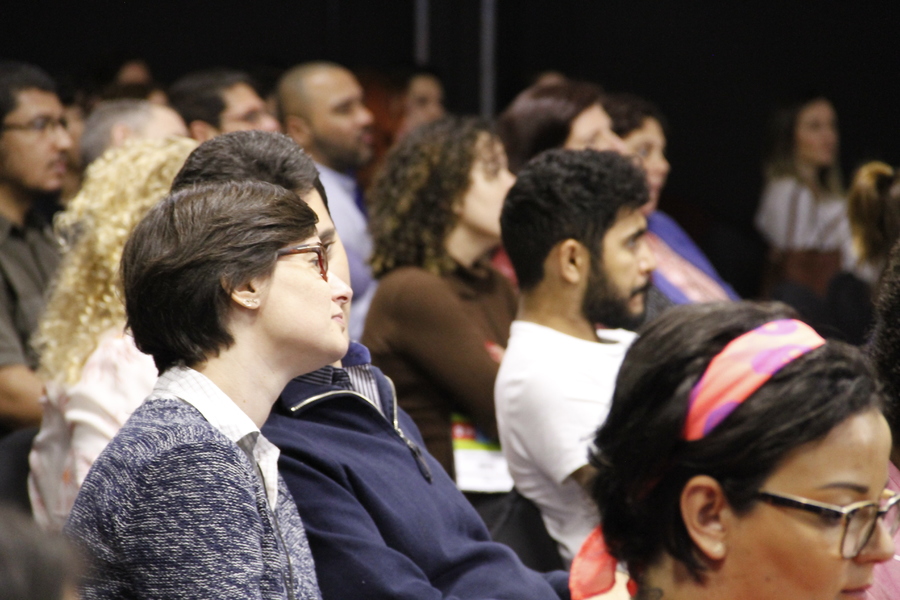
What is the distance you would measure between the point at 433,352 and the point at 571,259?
0.49 m

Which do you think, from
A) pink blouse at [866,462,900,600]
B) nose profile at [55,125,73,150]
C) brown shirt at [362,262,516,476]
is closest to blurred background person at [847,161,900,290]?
brown shirt at [362,262,516,476]

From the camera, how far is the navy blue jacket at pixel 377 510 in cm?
141

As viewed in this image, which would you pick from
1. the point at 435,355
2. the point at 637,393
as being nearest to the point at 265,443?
the point at 637,393

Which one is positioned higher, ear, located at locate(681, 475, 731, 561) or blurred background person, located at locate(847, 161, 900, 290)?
ear, located at locate(681, 475, 731, 561)

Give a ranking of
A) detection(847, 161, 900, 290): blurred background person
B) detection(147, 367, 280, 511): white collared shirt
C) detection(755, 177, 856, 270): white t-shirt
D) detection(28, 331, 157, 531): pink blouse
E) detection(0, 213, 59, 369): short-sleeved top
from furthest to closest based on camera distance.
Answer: detection(755, 177, 856, 270): white t-shirt < detection(847, 161, 900, 290): blurred background person < detection(0, 213, 59, 369): short-sleeved top < detection(28, 331, 157, 531): pink blouse < detection(147, 367, 280, 511): white collared shirt

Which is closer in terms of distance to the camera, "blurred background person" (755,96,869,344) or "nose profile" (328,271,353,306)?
"nose profile" (328,271,353,306)

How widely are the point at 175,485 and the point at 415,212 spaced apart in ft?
5.98

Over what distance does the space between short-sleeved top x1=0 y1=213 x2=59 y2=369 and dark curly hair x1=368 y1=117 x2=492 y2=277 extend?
97 centimetres

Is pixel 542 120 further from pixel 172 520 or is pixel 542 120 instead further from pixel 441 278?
pixel 172 520

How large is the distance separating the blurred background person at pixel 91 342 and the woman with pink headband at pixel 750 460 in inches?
42.2

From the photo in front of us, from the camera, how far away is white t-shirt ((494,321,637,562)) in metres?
1.99

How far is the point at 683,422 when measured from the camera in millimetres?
1026

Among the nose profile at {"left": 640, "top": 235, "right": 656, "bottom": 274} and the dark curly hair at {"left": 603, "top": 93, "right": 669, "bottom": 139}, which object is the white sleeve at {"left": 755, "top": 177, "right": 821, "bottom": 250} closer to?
the dark curly hair at {"left": 603, "top": 93, "right": 669, "bottom": 139}

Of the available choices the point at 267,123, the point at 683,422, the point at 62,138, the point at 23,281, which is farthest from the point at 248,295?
the point at 267,123
